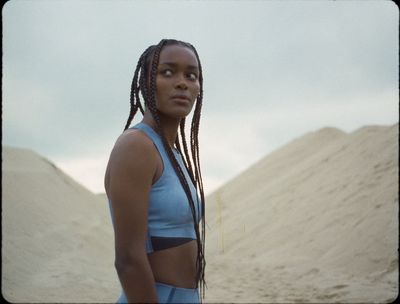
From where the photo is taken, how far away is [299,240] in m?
11.4

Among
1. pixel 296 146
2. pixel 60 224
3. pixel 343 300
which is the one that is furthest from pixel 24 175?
pixel 296 146

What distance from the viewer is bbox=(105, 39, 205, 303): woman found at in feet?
4.25

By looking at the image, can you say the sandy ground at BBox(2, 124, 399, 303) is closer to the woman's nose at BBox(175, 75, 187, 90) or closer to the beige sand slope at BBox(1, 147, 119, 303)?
the beige sand slope at BBox(1, 147, 119, 303)

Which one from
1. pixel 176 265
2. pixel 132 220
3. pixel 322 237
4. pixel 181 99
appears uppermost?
pixel 181 99

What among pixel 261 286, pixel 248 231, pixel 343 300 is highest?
pixel 343 300

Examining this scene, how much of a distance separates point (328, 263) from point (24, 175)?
11.6 metres

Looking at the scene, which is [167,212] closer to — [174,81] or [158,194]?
[158,194]

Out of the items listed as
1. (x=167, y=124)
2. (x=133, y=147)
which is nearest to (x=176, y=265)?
(x=133, y=147)

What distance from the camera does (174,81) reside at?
1.54m

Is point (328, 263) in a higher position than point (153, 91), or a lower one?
lower

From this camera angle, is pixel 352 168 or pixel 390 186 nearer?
pixel 390 186

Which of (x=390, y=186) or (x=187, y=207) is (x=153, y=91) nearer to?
(x=187, y=207)

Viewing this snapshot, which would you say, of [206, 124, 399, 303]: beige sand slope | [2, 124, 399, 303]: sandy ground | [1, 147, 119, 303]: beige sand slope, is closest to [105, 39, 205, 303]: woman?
[206, 124, 399, 303]: beige sand slope

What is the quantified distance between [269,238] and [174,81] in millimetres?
11888
